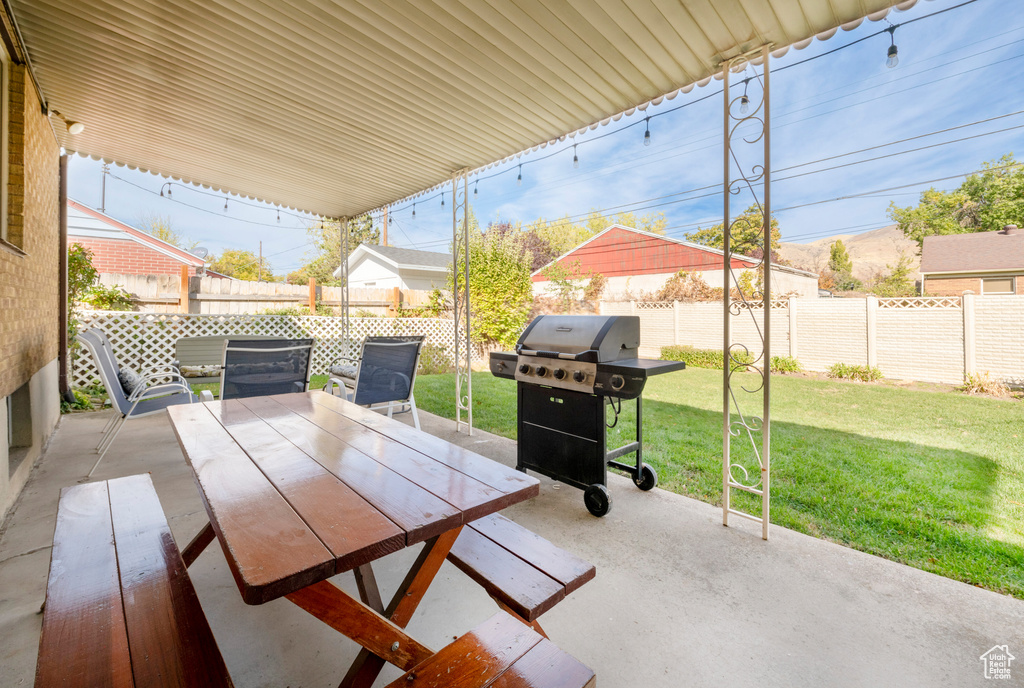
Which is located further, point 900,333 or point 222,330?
point 900,333

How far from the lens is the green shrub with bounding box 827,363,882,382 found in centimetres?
717

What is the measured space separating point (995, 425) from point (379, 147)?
6.74 metres

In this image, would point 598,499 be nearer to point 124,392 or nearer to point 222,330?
point 124,392

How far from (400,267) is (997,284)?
15.1 metres

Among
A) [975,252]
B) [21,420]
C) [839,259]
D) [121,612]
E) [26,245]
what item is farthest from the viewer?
[839,259]

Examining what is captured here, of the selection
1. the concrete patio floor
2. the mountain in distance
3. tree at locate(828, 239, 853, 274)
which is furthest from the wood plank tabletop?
tree at locate(828, 239, 853, 274)

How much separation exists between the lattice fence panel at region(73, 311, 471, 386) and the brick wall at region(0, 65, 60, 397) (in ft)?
6.78

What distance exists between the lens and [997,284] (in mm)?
8742

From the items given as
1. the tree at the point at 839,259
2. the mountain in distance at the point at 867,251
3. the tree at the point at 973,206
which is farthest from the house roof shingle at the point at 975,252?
the tree at the point at 839,259

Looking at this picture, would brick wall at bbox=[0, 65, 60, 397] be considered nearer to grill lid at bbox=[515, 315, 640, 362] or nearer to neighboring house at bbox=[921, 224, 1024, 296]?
grill lid at bbox=[515, 315, 640, 362]

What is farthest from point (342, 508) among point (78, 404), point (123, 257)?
point (123, 257)

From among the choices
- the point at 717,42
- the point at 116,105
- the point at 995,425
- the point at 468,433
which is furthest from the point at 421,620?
the point at 995,425

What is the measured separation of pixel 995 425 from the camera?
4.50 m

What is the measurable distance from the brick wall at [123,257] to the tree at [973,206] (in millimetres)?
19620
